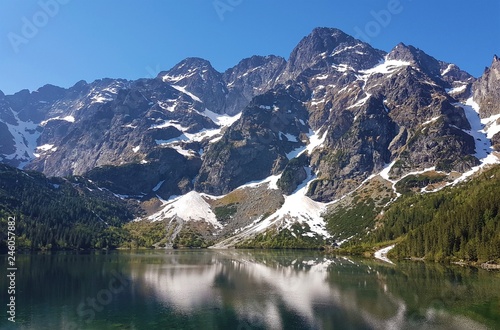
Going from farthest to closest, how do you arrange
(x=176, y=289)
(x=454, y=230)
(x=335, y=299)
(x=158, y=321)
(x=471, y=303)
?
1. (x=454, y=230)
2. (x=176, y=289)
3. (x=335, y=299)
4. (x=471, y=303)
5. (x=158, y=321)

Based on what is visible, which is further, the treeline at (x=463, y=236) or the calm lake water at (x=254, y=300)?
the treeline at (x=463, y=236)

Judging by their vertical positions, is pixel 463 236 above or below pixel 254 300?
above

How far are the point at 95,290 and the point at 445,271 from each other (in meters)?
90.1

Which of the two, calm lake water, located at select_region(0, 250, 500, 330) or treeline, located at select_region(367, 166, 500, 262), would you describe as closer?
calm lake water, located at select_region(0, 250, 500, 330)

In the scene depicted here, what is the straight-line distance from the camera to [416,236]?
6452 inches

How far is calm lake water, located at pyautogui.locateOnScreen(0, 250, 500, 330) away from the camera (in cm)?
5341

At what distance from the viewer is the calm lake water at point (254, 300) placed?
53.4 metres

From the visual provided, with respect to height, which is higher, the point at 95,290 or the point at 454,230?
the point at 454,230

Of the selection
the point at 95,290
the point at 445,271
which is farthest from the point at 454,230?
the point at 95,290

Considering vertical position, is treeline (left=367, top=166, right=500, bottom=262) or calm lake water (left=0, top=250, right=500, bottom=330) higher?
treeline (left=367, top=166, right=500, bottom=262)

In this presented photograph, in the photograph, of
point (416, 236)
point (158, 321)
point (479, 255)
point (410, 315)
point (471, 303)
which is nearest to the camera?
point (158, 321)

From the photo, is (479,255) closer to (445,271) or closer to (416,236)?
(445,271)

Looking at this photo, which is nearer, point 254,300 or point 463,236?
point 254,300

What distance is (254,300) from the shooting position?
70.3m
